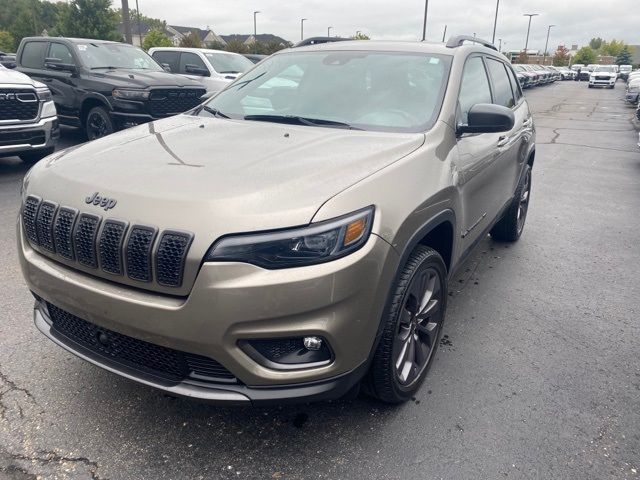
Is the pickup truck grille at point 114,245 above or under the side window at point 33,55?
under

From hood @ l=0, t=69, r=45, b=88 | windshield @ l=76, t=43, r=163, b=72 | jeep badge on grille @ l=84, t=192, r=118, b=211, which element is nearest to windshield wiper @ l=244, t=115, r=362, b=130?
jeep badge on grille @ l=84, t=192, r=118, b=211

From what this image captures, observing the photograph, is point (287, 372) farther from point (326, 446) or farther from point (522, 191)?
point (522, 191)

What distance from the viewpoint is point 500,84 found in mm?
4387

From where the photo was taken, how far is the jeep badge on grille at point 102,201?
2.08 metres

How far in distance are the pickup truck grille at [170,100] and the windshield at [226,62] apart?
123 inches

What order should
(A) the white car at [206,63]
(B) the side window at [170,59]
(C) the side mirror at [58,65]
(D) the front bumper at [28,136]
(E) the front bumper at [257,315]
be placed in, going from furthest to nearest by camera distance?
(B) the side window at [170,59], (A) the white car at [206,63], (C) the side mirror at [58,65], (D) the front bumper at [28,136], (E) the front bumper at [257,315]

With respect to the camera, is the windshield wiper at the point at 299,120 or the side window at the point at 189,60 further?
the side window at the point at 189,60

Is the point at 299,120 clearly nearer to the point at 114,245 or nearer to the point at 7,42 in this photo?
the point at 114,245

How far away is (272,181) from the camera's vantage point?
2148mm

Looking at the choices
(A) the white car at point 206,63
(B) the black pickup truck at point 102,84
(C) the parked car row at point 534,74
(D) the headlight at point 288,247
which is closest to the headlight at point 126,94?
(B) the black pickup truck at point 102,84

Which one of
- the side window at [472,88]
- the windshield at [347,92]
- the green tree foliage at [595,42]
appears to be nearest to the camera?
the windshield at [347,92]

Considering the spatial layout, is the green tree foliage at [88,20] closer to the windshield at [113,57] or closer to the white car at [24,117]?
the windshield at [113,57]

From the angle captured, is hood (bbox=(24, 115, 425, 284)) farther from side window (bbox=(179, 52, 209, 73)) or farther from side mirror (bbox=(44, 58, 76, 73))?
side window (bbox=(179, 52, 209, 73))

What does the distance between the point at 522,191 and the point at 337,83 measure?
2463mm
